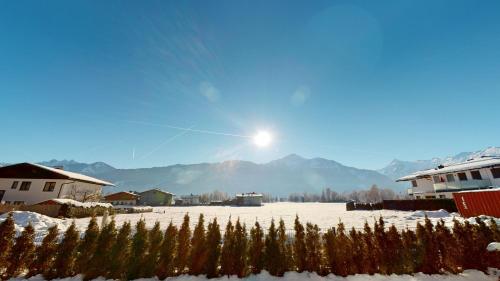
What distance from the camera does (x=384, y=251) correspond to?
8086 mm

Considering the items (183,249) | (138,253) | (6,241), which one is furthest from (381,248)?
(6,241)

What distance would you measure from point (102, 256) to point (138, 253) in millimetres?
1185

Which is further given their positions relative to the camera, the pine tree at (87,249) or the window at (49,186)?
the window at (49,186)

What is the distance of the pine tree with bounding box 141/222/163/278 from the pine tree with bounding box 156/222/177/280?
0.13m

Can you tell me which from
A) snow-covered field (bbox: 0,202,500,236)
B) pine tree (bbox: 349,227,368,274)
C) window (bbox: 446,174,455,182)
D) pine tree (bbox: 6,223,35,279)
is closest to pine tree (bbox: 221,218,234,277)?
snow-covered field (bbox: 0,202,500,236)

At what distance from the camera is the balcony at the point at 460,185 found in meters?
36.2

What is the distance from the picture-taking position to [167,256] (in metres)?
7.63

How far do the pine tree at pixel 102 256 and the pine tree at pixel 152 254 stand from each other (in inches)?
45.2

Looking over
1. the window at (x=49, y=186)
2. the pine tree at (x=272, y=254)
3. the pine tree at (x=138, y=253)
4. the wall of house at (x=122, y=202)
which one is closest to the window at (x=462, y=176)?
the pine tree at (x=272, y=254)

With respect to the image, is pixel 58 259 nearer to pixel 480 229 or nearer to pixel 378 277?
pixel 378 277

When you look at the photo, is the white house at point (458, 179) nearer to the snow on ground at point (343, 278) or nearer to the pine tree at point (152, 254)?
the snow on ground at point (343, 278)

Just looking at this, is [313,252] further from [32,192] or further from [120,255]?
[32,192]

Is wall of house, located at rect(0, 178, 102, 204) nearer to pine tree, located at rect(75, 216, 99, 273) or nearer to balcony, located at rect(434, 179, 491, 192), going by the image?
pine tree, located at rect(75, 216, 99, 273)

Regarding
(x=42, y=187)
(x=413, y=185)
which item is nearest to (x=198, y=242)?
(x=42, y=187)
